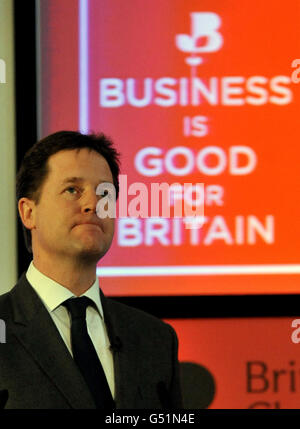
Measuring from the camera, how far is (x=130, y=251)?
2.72 meters

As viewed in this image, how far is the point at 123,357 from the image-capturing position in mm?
1726

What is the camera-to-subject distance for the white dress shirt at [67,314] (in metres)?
1.74

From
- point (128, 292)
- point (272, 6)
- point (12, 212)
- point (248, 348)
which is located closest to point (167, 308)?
point (128, 292)

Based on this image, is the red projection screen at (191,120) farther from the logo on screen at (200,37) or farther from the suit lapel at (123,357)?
the suit lapel at (123,357)

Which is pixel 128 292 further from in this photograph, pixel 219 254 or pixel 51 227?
pixel 51 227

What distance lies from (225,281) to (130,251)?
0.38 meters

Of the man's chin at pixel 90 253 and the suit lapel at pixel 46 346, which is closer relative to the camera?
the suit lapel at pixel 46 346
